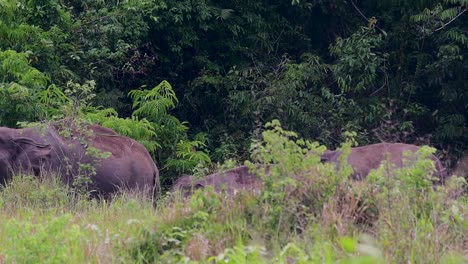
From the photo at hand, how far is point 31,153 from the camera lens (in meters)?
11.3

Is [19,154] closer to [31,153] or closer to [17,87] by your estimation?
[31,153]

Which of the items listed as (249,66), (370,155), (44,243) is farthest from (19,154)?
(249,66)

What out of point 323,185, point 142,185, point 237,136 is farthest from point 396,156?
point 237,136

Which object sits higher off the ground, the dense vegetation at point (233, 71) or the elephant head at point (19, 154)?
the dense vegetation at point (233, 71)

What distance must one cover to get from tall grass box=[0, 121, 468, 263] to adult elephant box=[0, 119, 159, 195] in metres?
3.97

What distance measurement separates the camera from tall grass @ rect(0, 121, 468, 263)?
5887 mm

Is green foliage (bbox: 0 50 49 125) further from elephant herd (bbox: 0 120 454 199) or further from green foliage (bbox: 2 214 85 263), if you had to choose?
green foliage (bbox: 2 214 85 263)

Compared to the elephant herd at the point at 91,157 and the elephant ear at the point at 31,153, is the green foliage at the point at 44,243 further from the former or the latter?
the elephant ear at the point at 31,153

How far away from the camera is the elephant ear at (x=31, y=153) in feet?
36.8

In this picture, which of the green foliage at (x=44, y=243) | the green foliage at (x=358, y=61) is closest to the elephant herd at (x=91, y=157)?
the green foliage at (x=44, y=243)

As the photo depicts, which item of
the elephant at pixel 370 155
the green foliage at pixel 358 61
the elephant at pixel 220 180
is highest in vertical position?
the green foliage at pixel 358 61

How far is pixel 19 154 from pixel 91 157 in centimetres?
91

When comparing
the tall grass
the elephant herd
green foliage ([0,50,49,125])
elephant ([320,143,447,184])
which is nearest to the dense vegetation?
green foliage ([0,50,49,125])

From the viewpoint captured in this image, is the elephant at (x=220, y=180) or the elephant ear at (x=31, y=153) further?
the elephant ear at (x=31, y=153)
